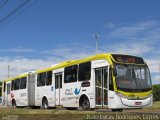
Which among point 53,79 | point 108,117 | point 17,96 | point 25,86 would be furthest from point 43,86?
point 108,117

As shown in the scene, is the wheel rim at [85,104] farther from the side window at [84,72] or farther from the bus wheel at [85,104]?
the side window at [84,72]

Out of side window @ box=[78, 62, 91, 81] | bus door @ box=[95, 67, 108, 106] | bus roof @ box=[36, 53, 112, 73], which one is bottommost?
bus door @ box=[95, 67, 108, 106]

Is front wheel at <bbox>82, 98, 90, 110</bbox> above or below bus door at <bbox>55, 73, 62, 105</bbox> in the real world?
below

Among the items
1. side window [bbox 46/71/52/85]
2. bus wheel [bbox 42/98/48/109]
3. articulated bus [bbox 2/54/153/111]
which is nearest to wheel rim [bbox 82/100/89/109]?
articulated bus [bbox 2/54/153/111]

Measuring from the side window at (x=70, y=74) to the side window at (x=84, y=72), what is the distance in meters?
0.69

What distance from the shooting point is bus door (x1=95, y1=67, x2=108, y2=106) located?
22.1 m

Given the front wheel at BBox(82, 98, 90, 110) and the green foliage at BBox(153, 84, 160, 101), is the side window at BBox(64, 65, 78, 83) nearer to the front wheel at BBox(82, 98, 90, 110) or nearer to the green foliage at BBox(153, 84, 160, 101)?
the front wheel at BBox(82, 98, 90, 110)

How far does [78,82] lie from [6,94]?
800 inches

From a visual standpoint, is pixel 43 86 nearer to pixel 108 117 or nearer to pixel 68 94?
pixel 68 94

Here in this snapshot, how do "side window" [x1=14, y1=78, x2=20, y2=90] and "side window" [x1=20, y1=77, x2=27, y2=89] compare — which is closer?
"side window" [x1=20, y1=77, x2=27, y2=89]

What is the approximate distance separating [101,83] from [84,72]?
215cm

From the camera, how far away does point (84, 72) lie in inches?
963

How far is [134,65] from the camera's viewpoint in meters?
22.5

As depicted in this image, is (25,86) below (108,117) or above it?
above
